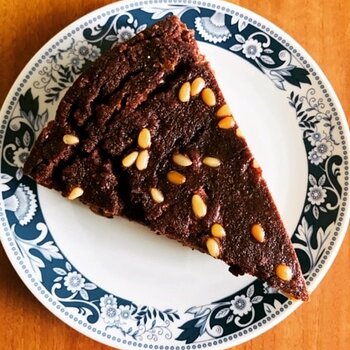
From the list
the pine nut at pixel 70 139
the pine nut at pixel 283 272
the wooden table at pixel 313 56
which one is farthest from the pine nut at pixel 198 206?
the wooden table at pixel 313 56

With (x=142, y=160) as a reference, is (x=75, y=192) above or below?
below

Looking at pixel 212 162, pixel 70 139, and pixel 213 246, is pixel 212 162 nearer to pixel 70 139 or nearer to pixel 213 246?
pixel 213 246

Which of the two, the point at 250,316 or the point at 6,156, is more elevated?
the point at 6,156

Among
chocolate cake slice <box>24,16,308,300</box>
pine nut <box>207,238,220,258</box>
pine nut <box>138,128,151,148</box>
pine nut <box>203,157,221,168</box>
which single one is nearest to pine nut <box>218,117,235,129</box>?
chocolate cake slice <box>24,16,308,300</box>

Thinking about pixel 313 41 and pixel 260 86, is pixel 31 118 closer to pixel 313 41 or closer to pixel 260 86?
pixel 260 86

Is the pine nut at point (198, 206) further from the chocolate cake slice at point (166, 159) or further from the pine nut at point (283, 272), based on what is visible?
the pine nut at point (283, 272)

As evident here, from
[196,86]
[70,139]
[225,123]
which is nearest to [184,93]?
[196,86]

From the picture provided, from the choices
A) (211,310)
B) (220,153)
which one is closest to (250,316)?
(211,310)
